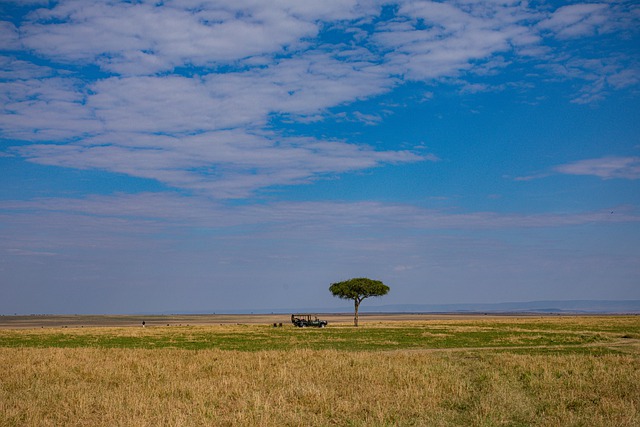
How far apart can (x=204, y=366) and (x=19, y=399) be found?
35.0 feet

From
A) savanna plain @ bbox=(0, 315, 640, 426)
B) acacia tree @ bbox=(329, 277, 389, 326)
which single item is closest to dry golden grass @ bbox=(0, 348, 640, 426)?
savanna plain @ bbox=(0, 315, 640, 426)

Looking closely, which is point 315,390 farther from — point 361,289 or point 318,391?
point 361,289

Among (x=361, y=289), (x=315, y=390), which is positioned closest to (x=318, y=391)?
(x=315, y=390)

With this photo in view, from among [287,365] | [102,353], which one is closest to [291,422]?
[287,365]

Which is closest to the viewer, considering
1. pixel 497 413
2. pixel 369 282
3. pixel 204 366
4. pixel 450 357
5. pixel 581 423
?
pixel 581 423

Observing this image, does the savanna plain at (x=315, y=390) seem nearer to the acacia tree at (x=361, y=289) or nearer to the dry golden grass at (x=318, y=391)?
the dry golden grass at (x=318, y=391)

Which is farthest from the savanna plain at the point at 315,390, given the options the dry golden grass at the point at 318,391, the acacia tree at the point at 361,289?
the acacia tree at the point at 361,289

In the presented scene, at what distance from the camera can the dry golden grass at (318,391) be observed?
17.7 m

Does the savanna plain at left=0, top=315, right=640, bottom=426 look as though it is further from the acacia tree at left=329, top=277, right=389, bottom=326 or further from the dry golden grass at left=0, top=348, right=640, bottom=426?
the acacia tree at left=329, top=277, right=389, bottom=326

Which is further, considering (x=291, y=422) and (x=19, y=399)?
(x=19, y=399)

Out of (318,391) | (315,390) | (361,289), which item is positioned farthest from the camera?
(361,289)

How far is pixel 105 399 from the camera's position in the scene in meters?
20.4

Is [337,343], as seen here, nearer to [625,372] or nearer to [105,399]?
[625,372]

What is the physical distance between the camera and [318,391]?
21.4 meters
